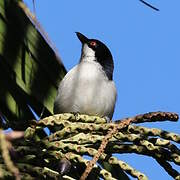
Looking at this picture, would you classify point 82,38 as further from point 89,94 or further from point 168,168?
point 168,168

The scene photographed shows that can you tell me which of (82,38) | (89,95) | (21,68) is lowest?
(89,95)

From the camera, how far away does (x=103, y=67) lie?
4613 mm

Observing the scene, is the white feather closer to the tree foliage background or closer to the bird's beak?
the bird's beak

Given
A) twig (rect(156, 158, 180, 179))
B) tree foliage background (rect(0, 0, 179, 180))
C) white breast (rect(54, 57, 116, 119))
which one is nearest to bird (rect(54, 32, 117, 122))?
white breast (rect(54, 57, 116, 119))

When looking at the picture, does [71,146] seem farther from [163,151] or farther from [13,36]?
[13,36]

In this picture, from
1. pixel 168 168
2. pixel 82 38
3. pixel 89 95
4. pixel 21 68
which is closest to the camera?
pixel 168 168

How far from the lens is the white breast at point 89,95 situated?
418 centimetres

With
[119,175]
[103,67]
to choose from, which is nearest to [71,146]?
[119,175]

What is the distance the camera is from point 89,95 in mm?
4211

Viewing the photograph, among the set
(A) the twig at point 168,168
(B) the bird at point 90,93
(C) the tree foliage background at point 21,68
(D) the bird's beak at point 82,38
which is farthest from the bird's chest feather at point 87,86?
(A) the twig at point 168,168

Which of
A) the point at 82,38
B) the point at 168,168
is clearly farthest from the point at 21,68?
the point at 82,38

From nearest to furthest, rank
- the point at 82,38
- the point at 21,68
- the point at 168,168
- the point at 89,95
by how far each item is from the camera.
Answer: the point at 168,168, the point at 21,68, the point at 89,95, the point at 82,38

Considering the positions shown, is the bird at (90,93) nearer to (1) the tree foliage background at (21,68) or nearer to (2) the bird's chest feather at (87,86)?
(2) the bird's chest feather at (87,86)

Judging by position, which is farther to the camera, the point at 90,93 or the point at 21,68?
the point at 90,93
